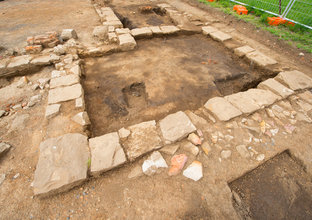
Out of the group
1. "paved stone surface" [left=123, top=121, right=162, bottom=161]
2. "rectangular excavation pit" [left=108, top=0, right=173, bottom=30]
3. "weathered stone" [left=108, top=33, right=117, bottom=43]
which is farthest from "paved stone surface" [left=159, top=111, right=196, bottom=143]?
"rectangular excavation pit" [left=108, top=0, right=173, bottom=30]

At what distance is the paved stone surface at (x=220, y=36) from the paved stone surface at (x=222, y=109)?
2742 mm

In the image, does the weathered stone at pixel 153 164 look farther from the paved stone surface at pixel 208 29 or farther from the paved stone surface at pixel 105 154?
the paved stone surface at pixel 208 29

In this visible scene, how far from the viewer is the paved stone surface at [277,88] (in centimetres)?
269

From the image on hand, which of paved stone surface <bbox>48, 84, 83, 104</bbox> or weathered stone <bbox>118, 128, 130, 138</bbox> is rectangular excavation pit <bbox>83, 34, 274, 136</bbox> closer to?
paved stone surface <bbox>48, 84, 83, 104</bbox>

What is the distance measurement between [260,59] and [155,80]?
2.57 metres

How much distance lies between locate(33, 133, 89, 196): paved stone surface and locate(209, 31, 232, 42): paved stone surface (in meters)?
4.40

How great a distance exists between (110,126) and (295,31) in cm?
584

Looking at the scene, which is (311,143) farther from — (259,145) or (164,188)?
(164,188)

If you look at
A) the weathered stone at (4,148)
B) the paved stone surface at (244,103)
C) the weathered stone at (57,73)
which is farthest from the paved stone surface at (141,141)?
the weathered stone at (57,73)

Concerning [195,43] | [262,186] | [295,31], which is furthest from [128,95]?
[295,31]

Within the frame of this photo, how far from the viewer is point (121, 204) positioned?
5.03ft

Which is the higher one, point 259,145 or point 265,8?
point 265,8

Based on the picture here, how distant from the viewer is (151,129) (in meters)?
2.08

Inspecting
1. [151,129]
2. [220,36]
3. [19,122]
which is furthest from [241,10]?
[19,122]
